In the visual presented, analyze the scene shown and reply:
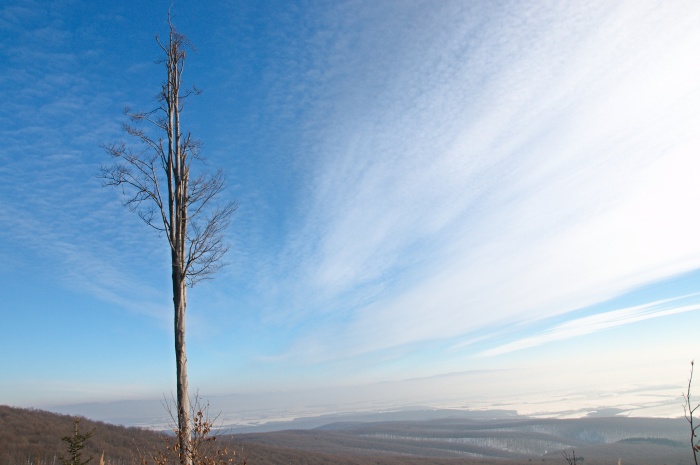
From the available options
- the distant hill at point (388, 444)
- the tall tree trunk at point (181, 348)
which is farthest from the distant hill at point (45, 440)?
the tall tree trunk at point (181, 348)

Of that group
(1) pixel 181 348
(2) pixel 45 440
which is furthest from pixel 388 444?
(1) pixel 181 348

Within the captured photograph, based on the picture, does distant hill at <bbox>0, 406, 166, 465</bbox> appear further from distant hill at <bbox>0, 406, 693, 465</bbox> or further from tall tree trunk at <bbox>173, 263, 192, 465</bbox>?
tall tree trunk at <bbox>173, 263, 192, 465</bbox>

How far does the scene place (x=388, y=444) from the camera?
479 feet

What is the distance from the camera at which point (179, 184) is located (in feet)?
34.4

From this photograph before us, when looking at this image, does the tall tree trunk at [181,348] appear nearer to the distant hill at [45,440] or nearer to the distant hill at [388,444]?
the distant hill at [388,444]

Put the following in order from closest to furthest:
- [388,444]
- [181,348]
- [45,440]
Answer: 1. [181,348]
2. [45,440]
3. [388,444]

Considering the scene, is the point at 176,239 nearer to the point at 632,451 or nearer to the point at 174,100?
the point at 174,100

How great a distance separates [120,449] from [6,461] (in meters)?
11.6

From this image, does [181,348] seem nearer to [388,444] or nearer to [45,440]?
[45,440]

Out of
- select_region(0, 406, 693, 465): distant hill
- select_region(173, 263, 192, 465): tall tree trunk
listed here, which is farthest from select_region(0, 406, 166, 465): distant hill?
select_region(173, 263, 192, 465): tall tree trunk

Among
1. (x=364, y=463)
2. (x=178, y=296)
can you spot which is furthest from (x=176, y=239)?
(x=364, y=463)

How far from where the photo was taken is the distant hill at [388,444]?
27.5m

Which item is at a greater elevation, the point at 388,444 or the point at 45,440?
the point at 45,440

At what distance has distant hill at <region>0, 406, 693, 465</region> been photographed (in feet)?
90.1
